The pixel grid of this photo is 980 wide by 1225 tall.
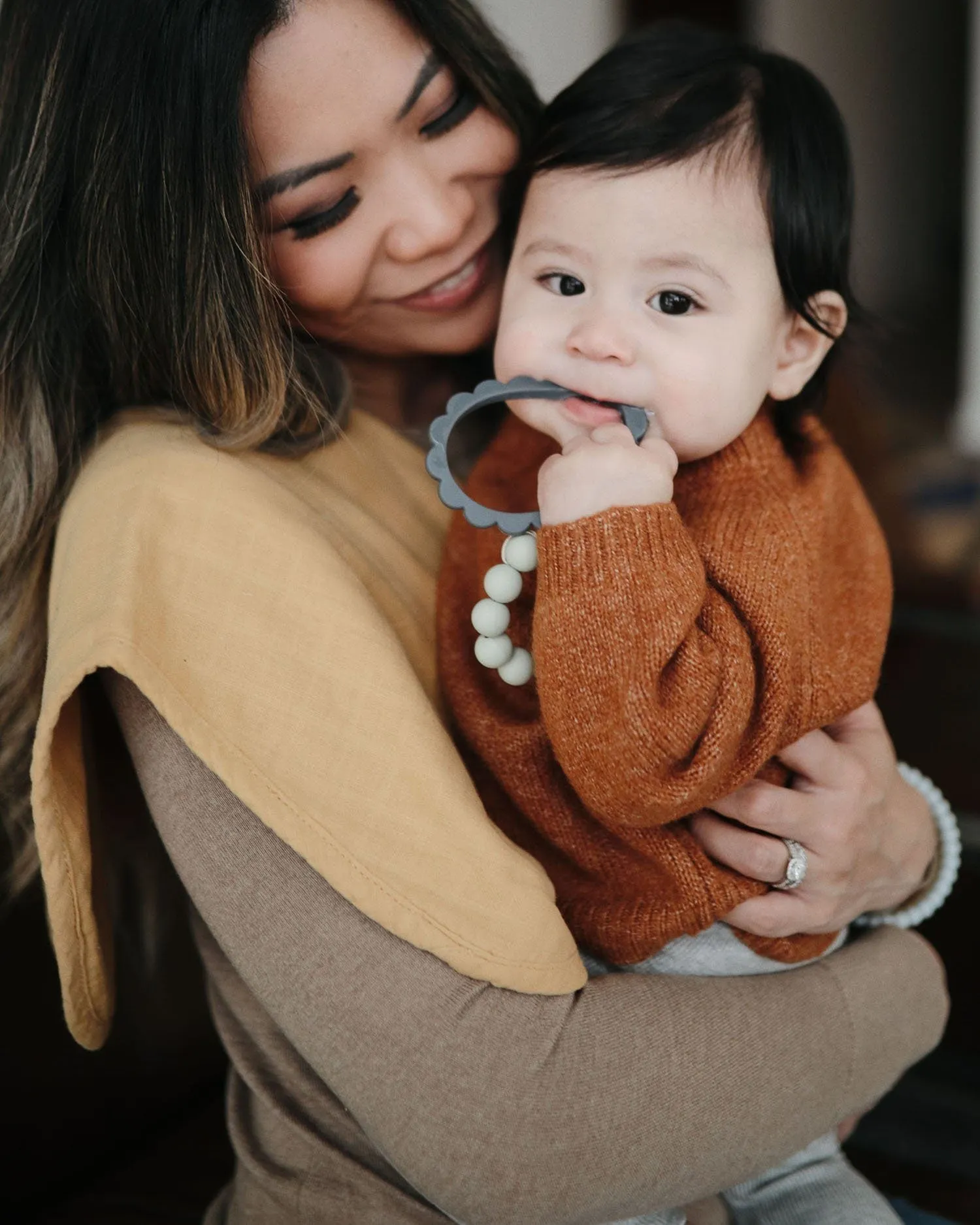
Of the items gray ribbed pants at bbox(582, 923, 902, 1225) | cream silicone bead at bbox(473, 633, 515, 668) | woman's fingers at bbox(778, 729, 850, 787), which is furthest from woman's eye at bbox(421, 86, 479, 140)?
gray ribbed pants at bbox(582, 923, 902, 1225)

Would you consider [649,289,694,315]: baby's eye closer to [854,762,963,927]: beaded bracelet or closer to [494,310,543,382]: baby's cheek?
[494,310,543,382]: baby's cheek

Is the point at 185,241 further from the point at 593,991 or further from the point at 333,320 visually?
the point at 593,991

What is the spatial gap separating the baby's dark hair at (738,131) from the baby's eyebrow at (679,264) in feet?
0.26

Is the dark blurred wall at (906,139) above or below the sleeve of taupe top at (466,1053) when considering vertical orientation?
below

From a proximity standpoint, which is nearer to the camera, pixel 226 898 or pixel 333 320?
pixel 226 898

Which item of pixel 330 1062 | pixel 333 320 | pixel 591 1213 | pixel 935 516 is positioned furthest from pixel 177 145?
pixel 935 516

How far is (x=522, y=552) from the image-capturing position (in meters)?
0.90

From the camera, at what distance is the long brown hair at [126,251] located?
0.93 metres

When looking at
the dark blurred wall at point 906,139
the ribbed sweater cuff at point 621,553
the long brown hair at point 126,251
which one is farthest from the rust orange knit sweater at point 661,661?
the dark blurred wall at point 906,139

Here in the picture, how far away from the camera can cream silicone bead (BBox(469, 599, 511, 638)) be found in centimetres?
90

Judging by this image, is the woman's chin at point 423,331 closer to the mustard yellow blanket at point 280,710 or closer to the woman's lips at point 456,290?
the woman's lips at point 456,290

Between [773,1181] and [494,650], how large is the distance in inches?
22.5

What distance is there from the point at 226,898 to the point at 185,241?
53cm

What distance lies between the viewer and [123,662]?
80 centimetres
